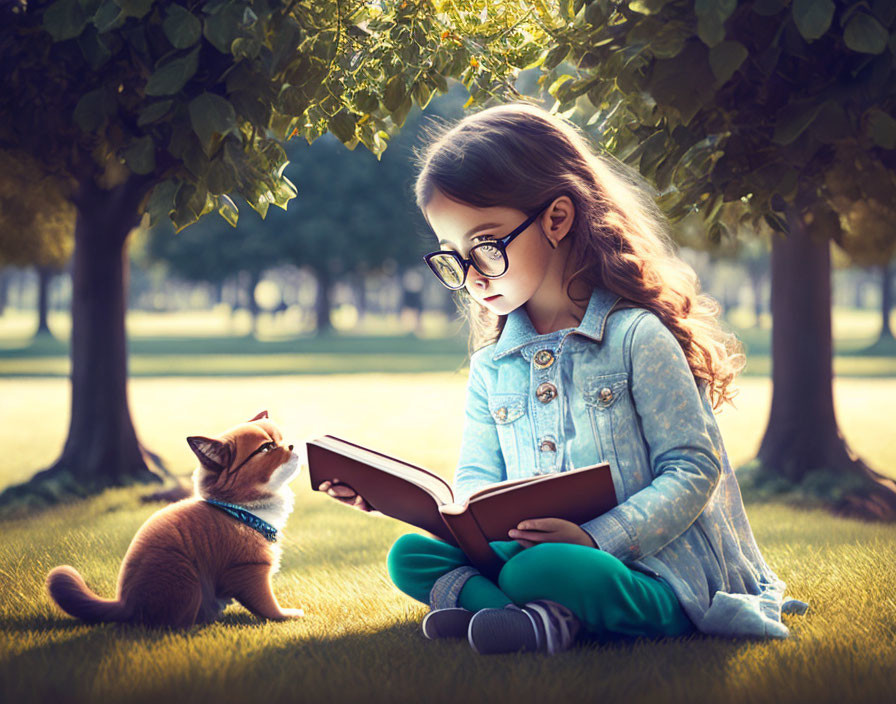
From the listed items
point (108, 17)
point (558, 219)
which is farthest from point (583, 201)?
point (108, 17)

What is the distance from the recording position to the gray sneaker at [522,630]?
2.80 metres

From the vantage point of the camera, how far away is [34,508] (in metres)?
6.44

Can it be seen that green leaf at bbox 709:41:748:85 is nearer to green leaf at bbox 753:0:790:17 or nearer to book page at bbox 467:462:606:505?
green leaf at bbox 753:0:790:17

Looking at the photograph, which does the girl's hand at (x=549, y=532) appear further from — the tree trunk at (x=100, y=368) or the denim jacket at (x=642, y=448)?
the tree trunk at (x=100, y=368)

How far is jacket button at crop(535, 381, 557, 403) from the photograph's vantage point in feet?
10.3

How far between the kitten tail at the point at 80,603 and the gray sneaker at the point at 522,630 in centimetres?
125

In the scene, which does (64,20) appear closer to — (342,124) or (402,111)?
(342,124)

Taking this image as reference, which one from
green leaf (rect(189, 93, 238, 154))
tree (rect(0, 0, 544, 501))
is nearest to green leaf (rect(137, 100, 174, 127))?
tree (rect(0, 0, 544, 501))

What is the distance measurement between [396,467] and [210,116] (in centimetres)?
136

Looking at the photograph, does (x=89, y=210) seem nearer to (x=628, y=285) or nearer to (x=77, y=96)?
(x=77, y=96)

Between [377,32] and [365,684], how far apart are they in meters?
2.57

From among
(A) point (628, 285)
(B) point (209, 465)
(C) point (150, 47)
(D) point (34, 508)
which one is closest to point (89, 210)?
(D) point (34, 508)

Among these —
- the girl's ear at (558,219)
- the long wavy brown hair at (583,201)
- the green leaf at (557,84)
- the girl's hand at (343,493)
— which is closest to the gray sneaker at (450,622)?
the girl's hand at (343,493)

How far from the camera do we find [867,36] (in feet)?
9.12
